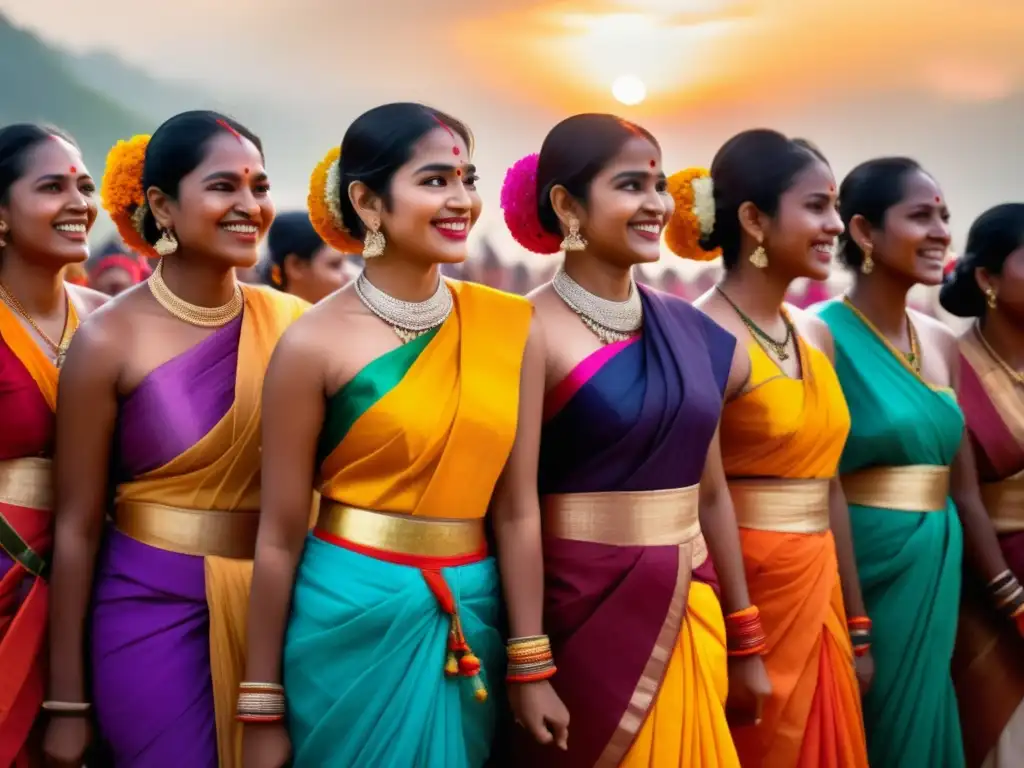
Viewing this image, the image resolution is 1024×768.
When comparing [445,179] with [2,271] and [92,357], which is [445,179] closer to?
[92,357]

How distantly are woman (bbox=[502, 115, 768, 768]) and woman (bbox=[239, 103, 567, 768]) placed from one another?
18cm

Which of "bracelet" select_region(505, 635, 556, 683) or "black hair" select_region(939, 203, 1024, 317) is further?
Result: "black hair" select_region(939, 203, 1024, 317)

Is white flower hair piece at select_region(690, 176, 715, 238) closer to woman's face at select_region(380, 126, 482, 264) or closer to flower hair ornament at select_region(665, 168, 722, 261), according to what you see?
flower hair ornament at select_region(665, 168, 722, 261)

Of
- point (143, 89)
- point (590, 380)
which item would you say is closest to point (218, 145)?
point (590, 380)

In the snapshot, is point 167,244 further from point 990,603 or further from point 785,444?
point 990,603

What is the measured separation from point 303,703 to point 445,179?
1.24 metres

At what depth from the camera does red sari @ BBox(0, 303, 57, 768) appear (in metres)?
2.94

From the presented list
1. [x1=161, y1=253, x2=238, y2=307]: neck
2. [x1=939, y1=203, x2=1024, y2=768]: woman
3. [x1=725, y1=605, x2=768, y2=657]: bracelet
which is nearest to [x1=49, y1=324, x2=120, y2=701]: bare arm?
[x1=161, y1=253, x2=238, y2=307]: neck

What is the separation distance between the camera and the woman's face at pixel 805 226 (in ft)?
11.7

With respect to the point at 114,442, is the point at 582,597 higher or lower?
lower

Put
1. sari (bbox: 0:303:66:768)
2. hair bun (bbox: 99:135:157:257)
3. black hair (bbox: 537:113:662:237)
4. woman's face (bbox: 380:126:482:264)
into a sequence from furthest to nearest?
hair bun (bbox: 99:135:157:257), black hair (bbox: 537:113:662:237), sari (bbox: 0:303:66:768), woman's face (bbox: 380:126:482:264)

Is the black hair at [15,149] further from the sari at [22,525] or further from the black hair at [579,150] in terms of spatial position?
the black hair at [579,150]

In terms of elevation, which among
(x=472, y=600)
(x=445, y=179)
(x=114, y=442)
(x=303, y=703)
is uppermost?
(x=445, y=179)

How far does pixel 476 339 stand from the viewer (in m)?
2.81
